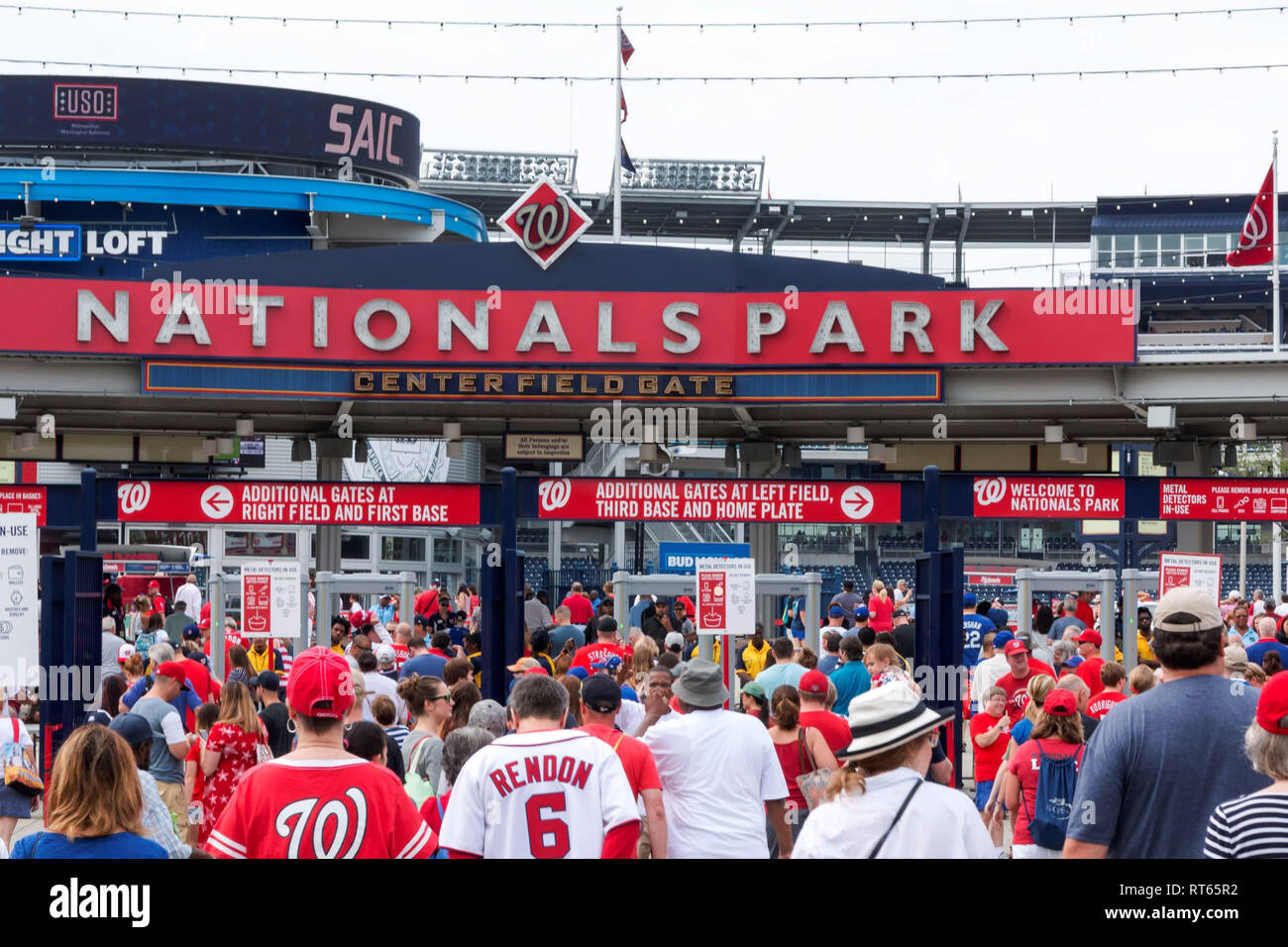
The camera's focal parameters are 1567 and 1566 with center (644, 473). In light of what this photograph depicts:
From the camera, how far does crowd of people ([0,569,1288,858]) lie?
15.3 ft

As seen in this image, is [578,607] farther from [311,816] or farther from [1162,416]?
[311,816]

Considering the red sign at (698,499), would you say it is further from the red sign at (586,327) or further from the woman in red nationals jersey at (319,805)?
→ the woman in red nationals jersey at (319,805)

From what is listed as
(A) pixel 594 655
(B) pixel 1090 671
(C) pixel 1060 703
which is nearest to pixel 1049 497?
(B) pixel 1090 671

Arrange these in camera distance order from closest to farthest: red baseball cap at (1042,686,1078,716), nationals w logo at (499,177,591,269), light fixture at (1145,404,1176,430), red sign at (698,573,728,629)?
red baseball cap at (1042,686,1078,716) < red sign at (698,573,728,629) < light fixture at (1145,404,1176,430) < nationals w logo at (499,177,591,269)

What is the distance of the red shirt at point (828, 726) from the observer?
9.41 metres

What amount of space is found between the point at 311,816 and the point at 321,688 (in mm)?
435

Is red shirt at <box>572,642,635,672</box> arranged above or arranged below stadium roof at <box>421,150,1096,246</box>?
below

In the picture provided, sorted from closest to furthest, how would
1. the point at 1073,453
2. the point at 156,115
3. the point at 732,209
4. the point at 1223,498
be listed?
the point at 1223,498, the point at 1073,453, the point at 156,115, the point at 732,209

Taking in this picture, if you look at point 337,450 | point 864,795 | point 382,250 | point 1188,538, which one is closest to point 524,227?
point 382,250

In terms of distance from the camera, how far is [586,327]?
70.8ft

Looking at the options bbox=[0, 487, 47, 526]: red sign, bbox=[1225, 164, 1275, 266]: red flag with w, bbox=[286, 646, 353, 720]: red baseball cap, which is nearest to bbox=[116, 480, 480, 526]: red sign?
bbox=[0, 487, 47, 526]: red sign

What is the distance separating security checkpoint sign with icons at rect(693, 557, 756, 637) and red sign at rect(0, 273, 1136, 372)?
6.93 metres
